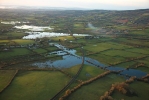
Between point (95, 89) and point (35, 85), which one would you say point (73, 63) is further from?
point (35, 85)

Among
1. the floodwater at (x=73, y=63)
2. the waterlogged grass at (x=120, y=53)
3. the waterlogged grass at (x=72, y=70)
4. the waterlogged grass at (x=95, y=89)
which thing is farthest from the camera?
the waterlogged grass at (x=120, y=53)

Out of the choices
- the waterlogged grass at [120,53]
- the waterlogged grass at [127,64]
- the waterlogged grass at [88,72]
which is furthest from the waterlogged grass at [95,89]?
the waterlogged grass at [120,53]

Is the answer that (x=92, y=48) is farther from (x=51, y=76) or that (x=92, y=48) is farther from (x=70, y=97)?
(x=70, y=97)

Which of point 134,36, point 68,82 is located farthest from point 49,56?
point 134,36

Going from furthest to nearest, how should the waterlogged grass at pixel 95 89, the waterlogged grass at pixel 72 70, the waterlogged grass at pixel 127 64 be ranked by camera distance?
the waterlogged grass at pixel 127 64
the waterlogged grass at pixel 72 70
the waterlogged grass at pixel 95 89

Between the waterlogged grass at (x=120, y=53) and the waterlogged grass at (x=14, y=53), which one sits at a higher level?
the waterlogged grass at (x=14, y=53)

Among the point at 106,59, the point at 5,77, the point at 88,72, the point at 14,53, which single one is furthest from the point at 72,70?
the point at 14,53

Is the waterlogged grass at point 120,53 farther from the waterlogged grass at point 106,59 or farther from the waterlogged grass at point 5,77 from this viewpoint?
the waterlogged grass at point 5,77
